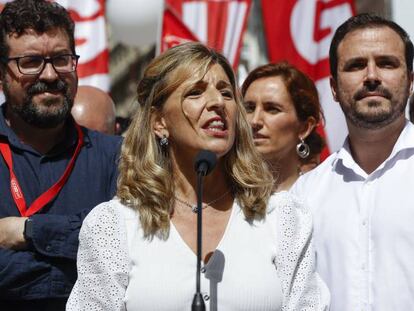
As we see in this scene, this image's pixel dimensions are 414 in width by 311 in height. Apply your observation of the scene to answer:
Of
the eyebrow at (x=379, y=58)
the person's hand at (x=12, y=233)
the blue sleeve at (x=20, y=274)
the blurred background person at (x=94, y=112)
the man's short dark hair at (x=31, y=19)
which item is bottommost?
the blue sleeve at (x=20, y=274)

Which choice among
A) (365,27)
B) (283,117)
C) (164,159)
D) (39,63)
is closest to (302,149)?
(283,117)

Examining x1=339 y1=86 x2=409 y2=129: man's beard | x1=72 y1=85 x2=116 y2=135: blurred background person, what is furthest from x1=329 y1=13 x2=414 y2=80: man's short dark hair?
x1=72 y1=85 x2=116 y2=135: blurred background person

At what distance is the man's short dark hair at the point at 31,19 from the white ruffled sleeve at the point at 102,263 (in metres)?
0.99

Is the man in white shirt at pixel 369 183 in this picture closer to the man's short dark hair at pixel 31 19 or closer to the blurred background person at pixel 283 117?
the blurred background person at pixel 283 117

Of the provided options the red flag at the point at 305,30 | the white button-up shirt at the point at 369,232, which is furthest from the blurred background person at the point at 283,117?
the red flag at the point at 305,30

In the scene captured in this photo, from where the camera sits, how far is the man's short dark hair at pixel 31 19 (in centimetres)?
404

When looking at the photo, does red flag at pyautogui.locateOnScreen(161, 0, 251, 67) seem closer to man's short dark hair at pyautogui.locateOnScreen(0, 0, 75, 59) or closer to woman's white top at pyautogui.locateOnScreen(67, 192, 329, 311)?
man's short dark hair at pyautogui.locateOnScreen(0, 0, 75, 59)

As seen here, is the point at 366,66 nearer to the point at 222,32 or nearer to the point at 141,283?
the point at 141,283

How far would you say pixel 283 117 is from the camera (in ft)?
16.6

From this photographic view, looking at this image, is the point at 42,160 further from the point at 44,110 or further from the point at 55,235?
the point at 55,235

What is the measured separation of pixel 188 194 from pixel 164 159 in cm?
18

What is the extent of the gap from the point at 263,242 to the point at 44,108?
1.17 meters

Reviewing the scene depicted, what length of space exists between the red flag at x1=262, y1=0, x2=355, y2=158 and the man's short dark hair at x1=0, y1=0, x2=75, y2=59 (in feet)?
12.1

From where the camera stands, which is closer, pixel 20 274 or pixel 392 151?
pixel 20 274
